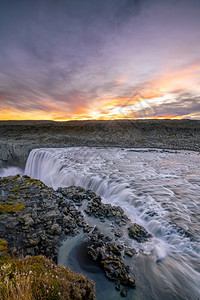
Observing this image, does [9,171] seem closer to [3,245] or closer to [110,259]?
[3,245]

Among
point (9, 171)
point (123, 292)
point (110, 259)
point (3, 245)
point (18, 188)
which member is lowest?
point (9, 171)

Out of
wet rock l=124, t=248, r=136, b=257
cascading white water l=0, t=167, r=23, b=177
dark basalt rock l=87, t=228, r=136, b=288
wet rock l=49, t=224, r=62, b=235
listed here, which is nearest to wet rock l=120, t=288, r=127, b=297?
dark basalt rock l=87, t=228, r=136, b=288

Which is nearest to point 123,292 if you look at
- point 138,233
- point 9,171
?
point 138,233

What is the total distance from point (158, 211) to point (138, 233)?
2.21 m

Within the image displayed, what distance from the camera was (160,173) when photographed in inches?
566

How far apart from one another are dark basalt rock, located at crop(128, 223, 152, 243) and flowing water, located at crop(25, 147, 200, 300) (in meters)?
0.23

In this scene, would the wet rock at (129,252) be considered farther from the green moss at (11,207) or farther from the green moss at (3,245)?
the green moss at (11,207)

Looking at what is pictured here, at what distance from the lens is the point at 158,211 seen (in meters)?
8.11

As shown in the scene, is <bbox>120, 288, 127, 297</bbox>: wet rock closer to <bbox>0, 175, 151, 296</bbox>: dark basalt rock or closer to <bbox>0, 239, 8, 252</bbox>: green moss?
<bbox>0, 175, 151, 296</bbox>: dark basalt rock

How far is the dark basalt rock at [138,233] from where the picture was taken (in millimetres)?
6254

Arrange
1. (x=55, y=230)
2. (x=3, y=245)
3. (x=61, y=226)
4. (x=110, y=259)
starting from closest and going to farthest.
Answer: (x=110, y=259), (x=3, y=245), (x=55, y=230), (x=61, y=226)

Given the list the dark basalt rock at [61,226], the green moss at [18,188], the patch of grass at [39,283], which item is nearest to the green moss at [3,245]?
the dark basalt rock at [61,226]

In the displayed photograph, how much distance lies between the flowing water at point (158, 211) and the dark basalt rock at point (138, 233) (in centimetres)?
23

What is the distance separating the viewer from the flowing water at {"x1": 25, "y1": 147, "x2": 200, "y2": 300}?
467cm
